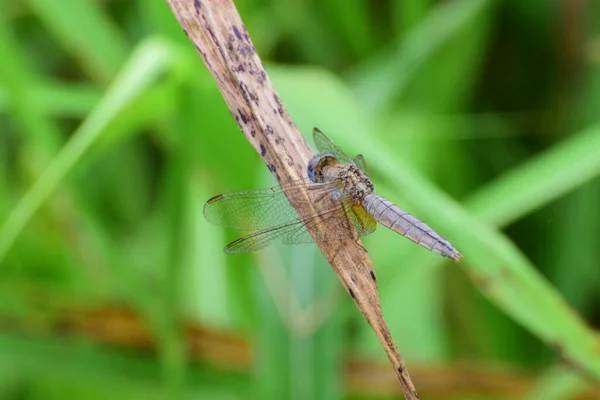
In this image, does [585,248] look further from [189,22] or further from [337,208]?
[189,22]

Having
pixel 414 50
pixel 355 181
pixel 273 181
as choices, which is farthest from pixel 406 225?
pixel 414 50

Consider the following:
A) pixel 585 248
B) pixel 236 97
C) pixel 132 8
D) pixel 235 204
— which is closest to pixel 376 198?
pixel 235 204

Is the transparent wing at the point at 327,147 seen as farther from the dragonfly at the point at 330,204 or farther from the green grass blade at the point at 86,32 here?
the green grass blade at the point at 86,32

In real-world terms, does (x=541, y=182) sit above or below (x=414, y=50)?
below

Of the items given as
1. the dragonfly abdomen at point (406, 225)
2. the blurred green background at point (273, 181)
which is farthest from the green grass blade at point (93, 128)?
the dragonfly abdomen at point (406, 225)

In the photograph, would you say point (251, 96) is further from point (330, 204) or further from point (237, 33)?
point (330, 204)

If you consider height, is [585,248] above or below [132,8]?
below

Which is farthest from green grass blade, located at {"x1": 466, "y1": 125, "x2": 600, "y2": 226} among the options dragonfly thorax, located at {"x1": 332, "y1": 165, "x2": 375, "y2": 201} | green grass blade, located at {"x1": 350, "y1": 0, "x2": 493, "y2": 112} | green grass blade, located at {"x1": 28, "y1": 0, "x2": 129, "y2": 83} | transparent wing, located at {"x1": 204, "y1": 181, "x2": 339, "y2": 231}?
green grass blade, located at {"x1": 28, "y1": 0, "x2": 129, "y2": 83}
